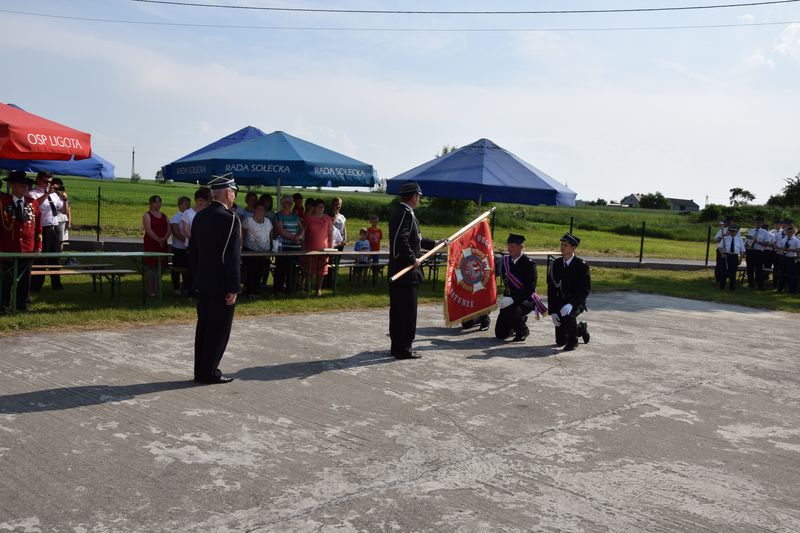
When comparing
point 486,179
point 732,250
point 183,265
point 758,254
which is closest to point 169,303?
point 183,265

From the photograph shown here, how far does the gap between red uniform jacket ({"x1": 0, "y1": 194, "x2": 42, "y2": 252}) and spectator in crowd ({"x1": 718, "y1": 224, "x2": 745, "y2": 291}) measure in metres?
16.4

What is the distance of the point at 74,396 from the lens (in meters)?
6.41

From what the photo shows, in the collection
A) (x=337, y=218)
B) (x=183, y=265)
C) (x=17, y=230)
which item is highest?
(x=337, y=218)

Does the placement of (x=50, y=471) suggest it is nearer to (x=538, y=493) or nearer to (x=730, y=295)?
(x=538, y=493)

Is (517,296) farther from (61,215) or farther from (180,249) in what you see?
(61,215)

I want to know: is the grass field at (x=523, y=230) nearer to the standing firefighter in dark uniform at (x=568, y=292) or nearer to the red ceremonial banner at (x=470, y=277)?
the red ceremonial banner at (x=470, y=277)

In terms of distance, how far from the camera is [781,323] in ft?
44.2

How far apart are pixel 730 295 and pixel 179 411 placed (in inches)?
606

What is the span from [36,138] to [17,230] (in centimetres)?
140

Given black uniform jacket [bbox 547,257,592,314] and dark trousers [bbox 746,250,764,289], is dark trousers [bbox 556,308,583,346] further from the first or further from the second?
dark trousers [bbox 746,250,764,289]

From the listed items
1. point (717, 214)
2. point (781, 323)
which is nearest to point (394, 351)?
point (781, 323)

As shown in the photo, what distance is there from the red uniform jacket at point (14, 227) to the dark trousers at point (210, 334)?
4.48m

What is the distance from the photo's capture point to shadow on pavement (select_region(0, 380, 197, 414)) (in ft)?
19.8

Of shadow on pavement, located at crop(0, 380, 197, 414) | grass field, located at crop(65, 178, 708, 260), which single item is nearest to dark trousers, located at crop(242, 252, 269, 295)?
shadow on pavement, located at crop(0, 380, 197, 414)
